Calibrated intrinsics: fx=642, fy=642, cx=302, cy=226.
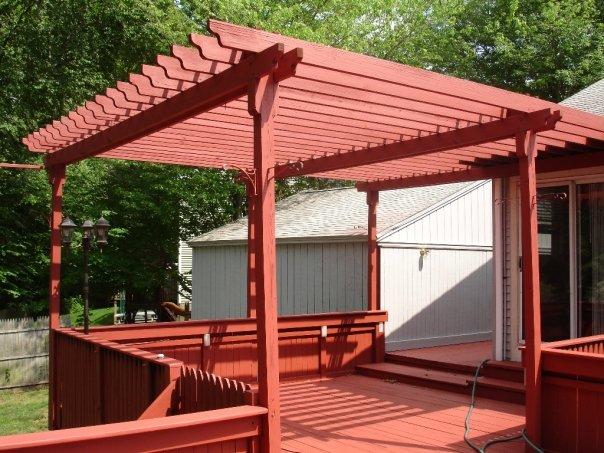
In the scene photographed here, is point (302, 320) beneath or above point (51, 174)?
beneath

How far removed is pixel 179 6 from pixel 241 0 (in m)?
2.31

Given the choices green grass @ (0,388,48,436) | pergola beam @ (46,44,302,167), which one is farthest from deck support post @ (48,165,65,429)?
green grass @ (0,388,48,436)

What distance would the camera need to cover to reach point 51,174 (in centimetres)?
779

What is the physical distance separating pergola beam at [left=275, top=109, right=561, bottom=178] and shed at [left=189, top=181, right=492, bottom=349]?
2.85 m

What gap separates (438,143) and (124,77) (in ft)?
44.8

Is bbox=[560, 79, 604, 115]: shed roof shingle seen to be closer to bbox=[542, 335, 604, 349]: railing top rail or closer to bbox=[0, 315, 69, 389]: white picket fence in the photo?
bbox=[542, 335, 604, 349]: railing top rail

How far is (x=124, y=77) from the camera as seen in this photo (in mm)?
18125

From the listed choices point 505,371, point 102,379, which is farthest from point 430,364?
point 102,379

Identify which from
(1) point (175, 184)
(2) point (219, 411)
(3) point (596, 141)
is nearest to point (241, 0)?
(1) point (175, 184)

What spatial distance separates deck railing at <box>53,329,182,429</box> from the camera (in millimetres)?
5098

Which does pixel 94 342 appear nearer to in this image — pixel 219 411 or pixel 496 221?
pixel 219 411

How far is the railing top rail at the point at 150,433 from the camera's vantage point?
10.7 ft

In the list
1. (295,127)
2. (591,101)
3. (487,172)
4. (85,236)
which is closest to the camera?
(295,127)

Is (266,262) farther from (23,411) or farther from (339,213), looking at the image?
(339,213)
